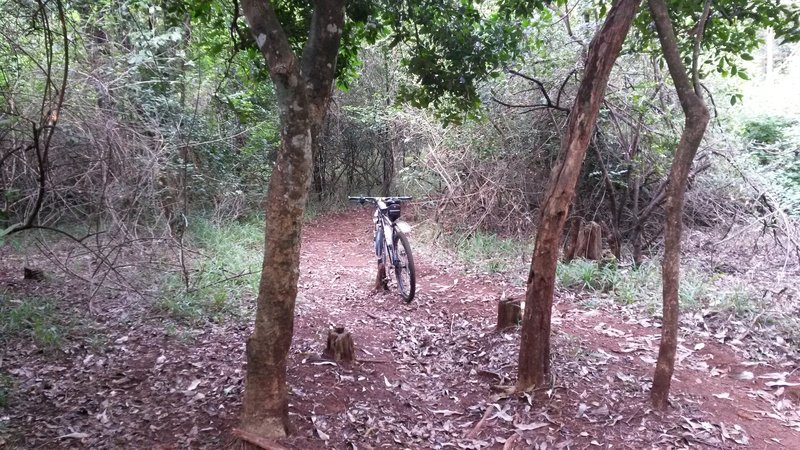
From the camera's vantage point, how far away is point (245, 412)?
315 centimetres

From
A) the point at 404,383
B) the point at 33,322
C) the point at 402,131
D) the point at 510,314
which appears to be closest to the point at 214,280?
the point at 33,322

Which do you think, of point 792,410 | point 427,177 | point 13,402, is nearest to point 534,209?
point 427,177

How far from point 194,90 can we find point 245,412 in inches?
265

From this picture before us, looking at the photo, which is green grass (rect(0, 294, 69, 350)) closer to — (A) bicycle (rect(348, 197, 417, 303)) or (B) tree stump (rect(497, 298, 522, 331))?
(A) bicycle (rect(348, 197, 417, 303))

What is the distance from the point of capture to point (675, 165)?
347cm

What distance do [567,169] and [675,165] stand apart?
2.31ft

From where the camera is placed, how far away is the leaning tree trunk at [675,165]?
3.41 meters

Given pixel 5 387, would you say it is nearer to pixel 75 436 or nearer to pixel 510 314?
pixel 75 436

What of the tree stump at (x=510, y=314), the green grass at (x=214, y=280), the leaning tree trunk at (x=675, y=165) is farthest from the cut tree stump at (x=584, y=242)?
the green grass at (x=214, y=280)

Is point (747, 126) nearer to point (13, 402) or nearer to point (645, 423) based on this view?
point (645, 423)

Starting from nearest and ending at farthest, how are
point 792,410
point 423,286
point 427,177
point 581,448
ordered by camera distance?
point 581,448, point 792,410, point 423,286, point 427,177

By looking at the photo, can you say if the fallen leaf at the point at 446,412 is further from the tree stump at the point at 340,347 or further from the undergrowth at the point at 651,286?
the undergrowth at the point at 651,286

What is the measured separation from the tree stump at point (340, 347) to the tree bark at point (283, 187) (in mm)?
1194

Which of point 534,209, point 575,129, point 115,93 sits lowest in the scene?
point 534,209
